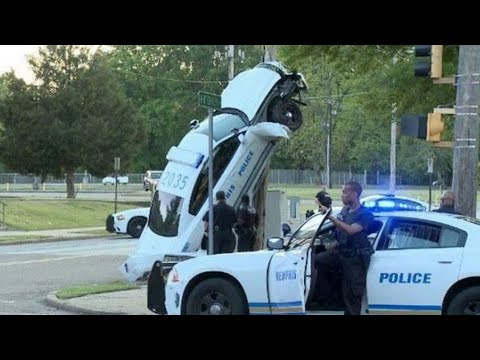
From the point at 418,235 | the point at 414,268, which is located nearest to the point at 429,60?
the point at 418,235

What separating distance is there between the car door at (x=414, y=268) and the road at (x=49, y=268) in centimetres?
552

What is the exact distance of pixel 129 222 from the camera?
92.0 ft

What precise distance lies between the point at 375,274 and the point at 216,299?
184 cm

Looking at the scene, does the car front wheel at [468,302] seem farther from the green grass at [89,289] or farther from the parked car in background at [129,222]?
the parked car in background at [129,222]

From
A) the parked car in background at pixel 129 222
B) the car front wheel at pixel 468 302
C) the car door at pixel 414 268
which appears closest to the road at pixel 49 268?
the parked car in background at pixel 129 222

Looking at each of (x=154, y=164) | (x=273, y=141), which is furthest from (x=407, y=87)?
(x=154, y=164)

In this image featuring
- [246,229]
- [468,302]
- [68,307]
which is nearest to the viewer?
[468,302]

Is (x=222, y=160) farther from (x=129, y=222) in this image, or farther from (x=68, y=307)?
(x=129, y=222)

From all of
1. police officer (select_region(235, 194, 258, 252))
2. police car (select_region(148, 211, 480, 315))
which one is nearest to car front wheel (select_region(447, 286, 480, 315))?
police car (select_region(148, 211, 480, 315))

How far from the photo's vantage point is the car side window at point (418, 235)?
8859 mm
